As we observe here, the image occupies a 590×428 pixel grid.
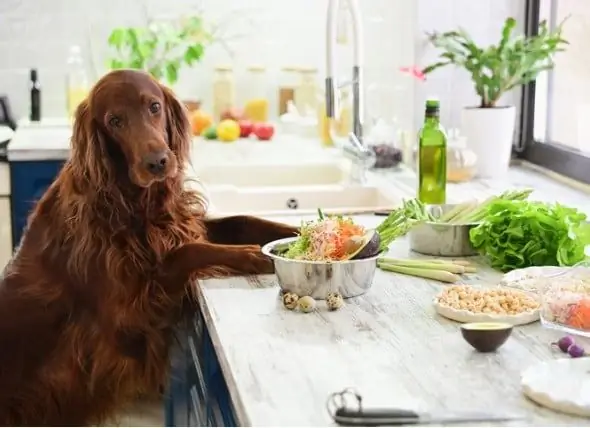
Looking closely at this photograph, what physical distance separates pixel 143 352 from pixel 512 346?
83 cm

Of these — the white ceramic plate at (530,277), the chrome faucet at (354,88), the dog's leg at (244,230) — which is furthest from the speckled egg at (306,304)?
the chrome faucet at (354,88)

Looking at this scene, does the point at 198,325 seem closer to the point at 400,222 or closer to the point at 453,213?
the point at 400,222

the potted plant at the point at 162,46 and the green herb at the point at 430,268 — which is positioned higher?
the potted plant at the point at 162,46

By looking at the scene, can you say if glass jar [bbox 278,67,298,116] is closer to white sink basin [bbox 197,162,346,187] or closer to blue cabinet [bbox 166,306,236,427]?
white sink basin [bbox 197,162,346,187]

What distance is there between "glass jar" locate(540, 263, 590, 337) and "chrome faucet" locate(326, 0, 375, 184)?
1389 mm

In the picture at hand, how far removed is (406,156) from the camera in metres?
3.39

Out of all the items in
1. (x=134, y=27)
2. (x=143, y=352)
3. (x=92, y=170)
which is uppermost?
(x=134, y=27)

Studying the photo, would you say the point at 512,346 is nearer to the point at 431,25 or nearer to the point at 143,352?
the point at 143,352

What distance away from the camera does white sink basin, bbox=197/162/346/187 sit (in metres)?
3.34

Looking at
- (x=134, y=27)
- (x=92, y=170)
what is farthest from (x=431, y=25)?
(x=92, y=170)

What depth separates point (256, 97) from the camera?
13.2ft

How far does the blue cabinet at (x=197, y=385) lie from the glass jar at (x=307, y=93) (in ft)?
6.28

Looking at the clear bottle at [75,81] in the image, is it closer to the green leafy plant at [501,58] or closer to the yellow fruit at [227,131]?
the yellow fruit at [227,131]

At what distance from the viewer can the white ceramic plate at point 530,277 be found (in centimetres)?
187
